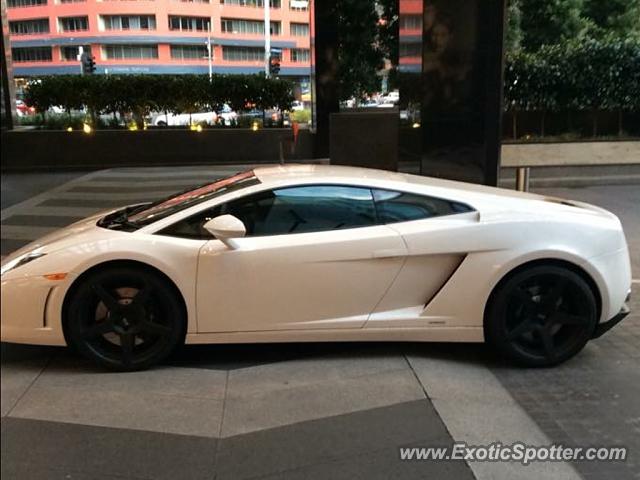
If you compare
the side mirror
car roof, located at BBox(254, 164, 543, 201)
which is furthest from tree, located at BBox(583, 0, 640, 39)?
the side mirror

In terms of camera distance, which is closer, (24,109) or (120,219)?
(120,219)

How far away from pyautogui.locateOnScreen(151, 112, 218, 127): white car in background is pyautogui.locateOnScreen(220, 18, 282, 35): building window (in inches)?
142


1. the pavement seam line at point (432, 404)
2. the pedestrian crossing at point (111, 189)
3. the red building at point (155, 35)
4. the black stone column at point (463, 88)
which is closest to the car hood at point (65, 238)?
the pavement seam line at point (432, 404)

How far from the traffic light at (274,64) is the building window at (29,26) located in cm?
608

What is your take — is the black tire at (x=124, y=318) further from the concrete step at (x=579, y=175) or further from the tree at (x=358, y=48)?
the tree at (x=358, y=48)

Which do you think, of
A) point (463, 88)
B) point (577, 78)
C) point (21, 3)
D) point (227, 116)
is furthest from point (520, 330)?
point (21, 3)

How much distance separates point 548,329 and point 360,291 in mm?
1264

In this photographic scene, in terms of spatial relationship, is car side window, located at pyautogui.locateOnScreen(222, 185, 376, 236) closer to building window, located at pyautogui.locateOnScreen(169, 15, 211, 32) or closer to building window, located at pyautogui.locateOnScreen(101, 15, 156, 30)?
building window, located at pyautogui.locateOnScreen(101, 15, 156, 30)

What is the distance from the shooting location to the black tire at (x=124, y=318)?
13.4ft

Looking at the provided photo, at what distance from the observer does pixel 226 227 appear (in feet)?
13.3

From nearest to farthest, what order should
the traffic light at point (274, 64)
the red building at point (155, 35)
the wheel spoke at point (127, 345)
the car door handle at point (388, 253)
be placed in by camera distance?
the wheel spoke at point (127, 345) → the car door handle at point (388, 253) → the red building at point (155, 35) → the traffic light at point (274, 64)

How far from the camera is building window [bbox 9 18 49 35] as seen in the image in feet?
52.9

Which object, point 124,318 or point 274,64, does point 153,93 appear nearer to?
point 274,64

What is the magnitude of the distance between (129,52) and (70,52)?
107 inches
